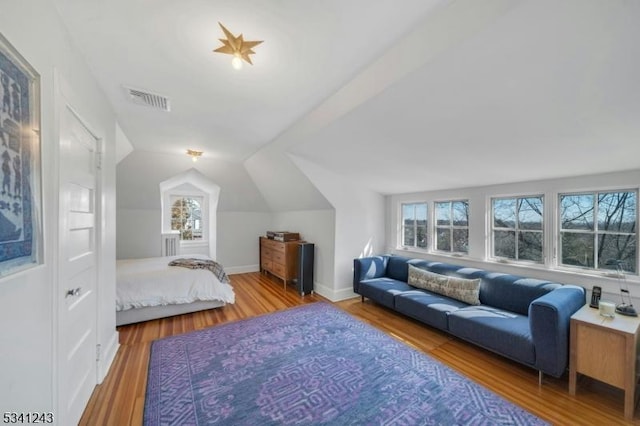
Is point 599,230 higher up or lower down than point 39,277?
higher up

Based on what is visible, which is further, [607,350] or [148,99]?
[148,99]

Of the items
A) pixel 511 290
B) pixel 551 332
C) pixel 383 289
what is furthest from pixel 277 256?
pixel 551 332

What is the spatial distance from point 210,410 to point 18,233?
164cm

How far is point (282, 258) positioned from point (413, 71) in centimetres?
390

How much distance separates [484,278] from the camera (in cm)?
300

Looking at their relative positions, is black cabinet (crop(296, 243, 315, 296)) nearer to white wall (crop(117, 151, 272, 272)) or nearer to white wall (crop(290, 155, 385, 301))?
white wall (crop(290, 155, 385, 301))

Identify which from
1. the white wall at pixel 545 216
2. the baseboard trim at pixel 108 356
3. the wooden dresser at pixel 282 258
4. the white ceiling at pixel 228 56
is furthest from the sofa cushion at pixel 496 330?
the baseboard trim at pixel 108 356

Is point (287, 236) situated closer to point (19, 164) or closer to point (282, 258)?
point (282, 258)

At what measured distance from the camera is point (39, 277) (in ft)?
3.50

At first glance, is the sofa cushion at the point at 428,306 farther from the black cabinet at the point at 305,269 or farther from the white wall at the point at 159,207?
the white wall at the point at 159,207

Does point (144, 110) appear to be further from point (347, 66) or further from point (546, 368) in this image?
point (546, 368)

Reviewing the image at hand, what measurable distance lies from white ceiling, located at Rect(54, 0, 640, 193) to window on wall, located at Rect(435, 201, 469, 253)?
1.01 meters

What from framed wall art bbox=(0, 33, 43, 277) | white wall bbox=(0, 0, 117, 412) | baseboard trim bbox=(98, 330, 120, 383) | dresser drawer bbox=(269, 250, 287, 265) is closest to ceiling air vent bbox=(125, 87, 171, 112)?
white wall bbox=(0, 0, 117, 412)

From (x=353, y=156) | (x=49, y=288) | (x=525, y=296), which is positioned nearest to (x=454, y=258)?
(x=525, y=296)
